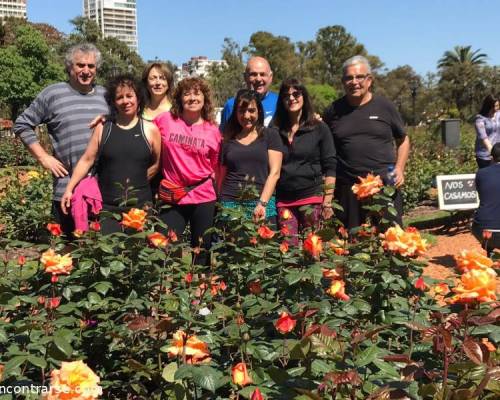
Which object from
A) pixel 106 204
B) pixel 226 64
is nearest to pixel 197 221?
pixel 106 204

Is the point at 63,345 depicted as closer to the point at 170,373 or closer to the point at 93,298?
the point at 170,373

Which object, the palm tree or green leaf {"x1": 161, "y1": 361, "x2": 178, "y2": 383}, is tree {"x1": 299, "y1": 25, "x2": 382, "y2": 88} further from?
green leaf {"x1": 161, "y1": 361, "x2": 178, "y2": 383}

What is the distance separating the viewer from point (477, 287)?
1.56 m

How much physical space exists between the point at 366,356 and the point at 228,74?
31.5 m

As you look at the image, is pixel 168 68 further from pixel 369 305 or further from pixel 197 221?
pixel 369 305

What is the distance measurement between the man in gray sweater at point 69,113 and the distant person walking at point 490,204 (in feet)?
8.63

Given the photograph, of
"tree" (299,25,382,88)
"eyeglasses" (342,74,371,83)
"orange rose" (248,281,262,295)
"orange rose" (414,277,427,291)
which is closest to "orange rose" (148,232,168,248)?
"orange rose" (248,281,262,295)

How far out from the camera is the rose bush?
1.46 metres

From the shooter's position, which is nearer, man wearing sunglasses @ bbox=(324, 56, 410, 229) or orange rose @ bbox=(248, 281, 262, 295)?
orange rose @ bbox=(248, 281, 262, 295)

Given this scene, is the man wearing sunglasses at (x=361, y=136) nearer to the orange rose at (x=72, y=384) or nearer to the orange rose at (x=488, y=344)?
the orange rose at (x=488, y=344)

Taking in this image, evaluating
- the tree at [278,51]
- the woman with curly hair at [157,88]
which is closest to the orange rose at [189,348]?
the woman with curly hair at [157,88]

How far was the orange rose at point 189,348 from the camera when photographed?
151 centimetres

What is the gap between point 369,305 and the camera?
6.01ft

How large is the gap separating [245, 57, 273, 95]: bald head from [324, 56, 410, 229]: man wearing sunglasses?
16.8 inches
